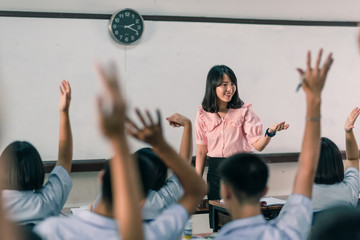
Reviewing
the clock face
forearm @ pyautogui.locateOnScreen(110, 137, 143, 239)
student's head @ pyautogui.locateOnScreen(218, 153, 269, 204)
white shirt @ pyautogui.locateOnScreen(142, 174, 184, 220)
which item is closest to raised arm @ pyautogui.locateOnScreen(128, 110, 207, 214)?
student's head @ pyautogui.locateOnScreen(218, 153, 269, 204)

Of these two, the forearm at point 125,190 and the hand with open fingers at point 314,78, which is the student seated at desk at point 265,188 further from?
the forearm at point 125,190

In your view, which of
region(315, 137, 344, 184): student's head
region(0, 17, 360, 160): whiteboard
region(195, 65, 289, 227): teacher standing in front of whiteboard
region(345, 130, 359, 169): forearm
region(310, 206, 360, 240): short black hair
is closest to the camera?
region(310, 206, 360, 240): short black hair

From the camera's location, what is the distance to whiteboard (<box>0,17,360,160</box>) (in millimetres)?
4148

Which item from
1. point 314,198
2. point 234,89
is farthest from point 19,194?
point 234,89

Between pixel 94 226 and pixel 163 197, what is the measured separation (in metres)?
0.77

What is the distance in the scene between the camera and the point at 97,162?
168 inches

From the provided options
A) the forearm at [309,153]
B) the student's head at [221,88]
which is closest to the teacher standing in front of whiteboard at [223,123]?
the student's head at [221,88]

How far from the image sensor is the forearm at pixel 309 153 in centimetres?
139

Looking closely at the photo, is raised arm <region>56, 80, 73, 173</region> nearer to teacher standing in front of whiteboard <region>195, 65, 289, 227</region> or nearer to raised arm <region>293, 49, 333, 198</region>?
raised arm <region>293, 49, 333, 198</region>

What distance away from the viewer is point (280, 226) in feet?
4.39

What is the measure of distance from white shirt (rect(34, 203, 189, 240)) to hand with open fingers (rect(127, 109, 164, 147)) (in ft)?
0.70

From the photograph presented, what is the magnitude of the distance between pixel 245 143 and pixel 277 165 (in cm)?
129

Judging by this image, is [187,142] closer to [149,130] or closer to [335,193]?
[149,130]

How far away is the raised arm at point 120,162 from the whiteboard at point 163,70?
2.85m
